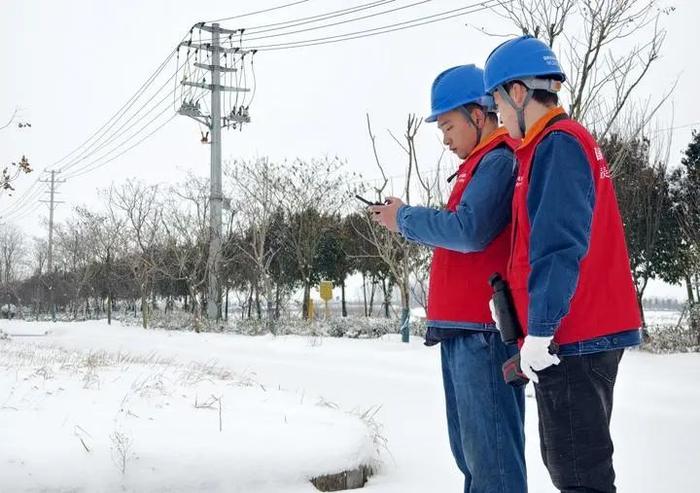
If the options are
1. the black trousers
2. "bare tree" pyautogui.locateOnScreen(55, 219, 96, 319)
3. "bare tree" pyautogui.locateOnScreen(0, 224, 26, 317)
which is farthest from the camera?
"bare tree" pyautogui.locateOnScreen(0, 224, 26, 317)

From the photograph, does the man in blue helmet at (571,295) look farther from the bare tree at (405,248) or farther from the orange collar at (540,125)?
the bare tree at (405,248)

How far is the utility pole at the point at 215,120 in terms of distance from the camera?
2345 centimetres

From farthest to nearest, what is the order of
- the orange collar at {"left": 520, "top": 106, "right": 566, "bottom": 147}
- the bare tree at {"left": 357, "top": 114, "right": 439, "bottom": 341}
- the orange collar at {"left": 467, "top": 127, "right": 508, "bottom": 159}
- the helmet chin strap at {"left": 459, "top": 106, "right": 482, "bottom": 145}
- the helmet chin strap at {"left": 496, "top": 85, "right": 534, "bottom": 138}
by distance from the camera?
the bare tree at {"left": 357, "top": 114, "right": 439, "bottom": 341} < the helmet chin strap at {"left": 459, "top": 106, "right": 482, "bottom": 145} < the orange collar at {"left": 467, "top": 127, "right": 508, "bottom": 159} < the helmet chin strap at {"left": 496, "top": 85, "right": 534, "bottom": 138} < the orange collar at {"left": 520, "top": 106, "right": 566, "bottom": 147}

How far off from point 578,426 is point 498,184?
80 cm

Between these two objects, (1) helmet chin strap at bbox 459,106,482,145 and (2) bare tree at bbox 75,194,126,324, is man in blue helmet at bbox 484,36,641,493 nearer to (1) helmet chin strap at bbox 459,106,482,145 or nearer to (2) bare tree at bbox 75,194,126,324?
(1) helmet chin strap at bbox 459,106,482,145

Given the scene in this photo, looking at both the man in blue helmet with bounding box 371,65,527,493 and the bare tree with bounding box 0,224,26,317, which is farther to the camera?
the bare tree with bounding box 0,224,26,317

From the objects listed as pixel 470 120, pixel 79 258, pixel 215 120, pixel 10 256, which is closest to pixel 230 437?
pixel 470 120

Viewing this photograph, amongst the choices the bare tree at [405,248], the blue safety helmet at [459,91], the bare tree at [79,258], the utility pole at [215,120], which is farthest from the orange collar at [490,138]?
the bare tree at [79,258]

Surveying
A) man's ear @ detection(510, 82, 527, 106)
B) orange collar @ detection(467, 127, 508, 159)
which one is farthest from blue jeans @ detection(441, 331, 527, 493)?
man's ear @ detection(510, 82, 527, 106)

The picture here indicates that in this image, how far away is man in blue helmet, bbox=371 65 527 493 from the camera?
6.86 ft

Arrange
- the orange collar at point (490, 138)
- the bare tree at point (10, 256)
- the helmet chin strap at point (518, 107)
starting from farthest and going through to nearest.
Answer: the bare tree at point (10, 256) < the orange collar at point (490, 138) < the helmet chin strap at point (518, 107)

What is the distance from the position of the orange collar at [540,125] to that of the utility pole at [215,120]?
2194 cm

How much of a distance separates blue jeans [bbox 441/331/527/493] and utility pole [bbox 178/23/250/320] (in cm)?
2162

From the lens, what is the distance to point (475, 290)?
7.11ft
